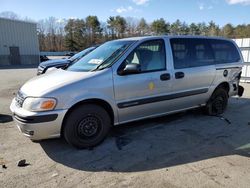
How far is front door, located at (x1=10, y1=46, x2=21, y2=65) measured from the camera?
2969 cm

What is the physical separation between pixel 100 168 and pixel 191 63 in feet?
9.73

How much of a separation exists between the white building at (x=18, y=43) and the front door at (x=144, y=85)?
28340 millimetres

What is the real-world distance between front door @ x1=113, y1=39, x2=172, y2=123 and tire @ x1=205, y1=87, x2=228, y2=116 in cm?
148

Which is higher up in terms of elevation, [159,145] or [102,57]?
[102,57]

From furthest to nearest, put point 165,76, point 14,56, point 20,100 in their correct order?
1. point 14,56
2. point 165,76
3. point 20,100

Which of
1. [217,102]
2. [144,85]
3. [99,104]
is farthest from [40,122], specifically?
[217,102]

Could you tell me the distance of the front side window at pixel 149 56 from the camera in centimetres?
448

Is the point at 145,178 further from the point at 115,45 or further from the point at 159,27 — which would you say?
the point at 159,27

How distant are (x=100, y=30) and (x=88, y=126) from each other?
6829 cm

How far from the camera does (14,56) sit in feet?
98.6

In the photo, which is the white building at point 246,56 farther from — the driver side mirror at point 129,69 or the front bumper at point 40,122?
the front bumper at point 40,122

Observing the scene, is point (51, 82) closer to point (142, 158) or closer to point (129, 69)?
point (129, 69)

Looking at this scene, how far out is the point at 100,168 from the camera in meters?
3.50

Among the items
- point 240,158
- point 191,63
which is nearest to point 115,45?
point 191,63
